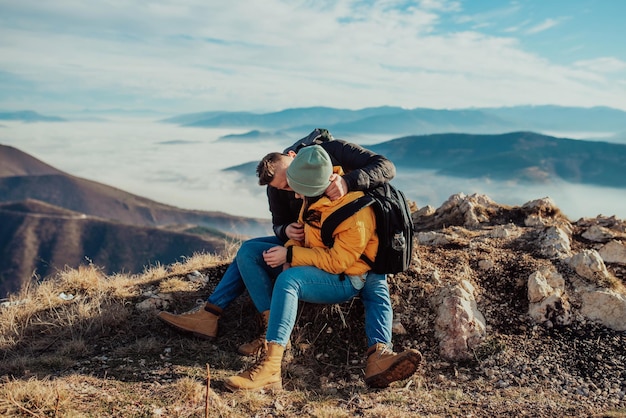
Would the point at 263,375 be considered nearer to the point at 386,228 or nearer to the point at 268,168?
the point at 386,228

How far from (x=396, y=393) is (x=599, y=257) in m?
2.97

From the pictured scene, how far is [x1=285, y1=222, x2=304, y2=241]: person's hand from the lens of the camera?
483 centimetres

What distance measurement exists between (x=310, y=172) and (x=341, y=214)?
1.48ft

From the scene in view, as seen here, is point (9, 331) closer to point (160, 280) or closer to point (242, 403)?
point (160, 280)

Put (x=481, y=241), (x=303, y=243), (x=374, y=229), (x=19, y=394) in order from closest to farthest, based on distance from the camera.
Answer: (x=19, y=394) < (x=374, y=229) < (x=303, y=243) < (x=481, y=241)

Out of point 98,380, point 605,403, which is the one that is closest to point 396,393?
point 605,403

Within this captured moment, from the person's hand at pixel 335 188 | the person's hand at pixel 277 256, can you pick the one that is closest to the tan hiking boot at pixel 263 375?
the person's hand at pixel 277 256

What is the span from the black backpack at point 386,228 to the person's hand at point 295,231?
0.39 meters

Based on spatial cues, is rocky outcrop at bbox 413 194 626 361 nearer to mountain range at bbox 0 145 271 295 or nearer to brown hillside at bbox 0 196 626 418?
brown hillside at bbox 0 196 626 418

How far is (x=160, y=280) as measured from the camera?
6.87 meters

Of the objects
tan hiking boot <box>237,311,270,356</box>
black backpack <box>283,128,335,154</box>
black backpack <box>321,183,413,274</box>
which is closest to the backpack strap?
black backpack <box>321,183,413,274</box>

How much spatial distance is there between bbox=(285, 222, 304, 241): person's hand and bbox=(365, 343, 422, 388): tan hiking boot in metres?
1.18

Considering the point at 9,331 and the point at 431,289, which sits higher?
the point at 431,289

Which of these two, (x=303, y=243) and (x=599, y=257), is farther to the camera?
(x=599, y=257)
